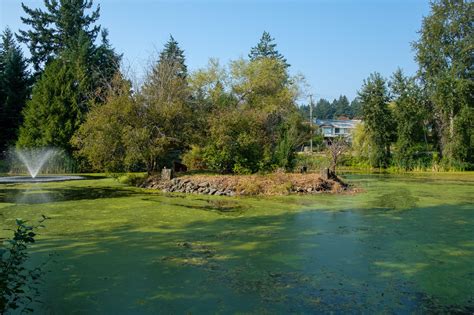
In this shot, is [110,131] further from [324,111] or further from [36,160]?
[324,111]

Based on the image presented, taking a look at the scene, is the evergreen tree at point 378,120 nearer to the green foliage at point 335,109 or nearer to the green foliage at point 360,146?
the green foliage at point 360,146

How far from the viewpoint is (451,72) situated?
86.6 ft

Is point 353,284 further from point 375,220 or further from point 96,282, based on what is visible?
point 375,220

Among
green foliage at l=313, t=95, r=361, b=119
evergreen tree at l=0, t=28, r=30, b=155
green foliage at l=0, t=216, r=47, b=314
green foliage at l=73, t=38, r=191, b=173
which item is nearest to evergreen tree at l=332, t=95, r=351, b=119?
green foliage at l=313, t=95, r=361, b=119

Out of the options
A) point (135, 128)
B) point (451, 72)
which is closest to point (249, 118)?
point (135, 128)

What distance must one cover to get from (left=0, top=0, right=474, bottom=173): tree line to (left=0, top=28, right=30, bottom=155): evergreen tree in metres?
0.07

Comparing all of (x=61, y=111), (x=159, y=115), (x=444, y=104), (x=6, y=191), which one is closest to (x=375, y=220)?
(x=159, y=115)

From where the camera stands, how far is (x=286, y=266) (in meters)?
5.16

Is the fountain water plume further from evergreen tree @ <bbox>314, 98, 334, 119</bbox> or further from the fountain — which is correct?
evergreen tree @ <bbox>314, 98, 334, 119</bbox>

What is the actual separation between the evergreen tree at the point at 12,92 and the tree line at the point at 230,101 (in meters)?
0.07

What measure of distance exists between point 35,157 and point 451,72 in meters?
25.9

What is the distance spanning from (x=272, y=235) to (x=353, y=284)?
250 centimetres

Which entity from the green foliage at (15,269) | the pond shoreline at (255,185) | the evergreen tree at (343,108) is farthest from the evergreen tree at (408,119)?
the evergreen tree at (343,108)

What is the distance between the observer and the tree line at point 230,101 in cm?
1664
